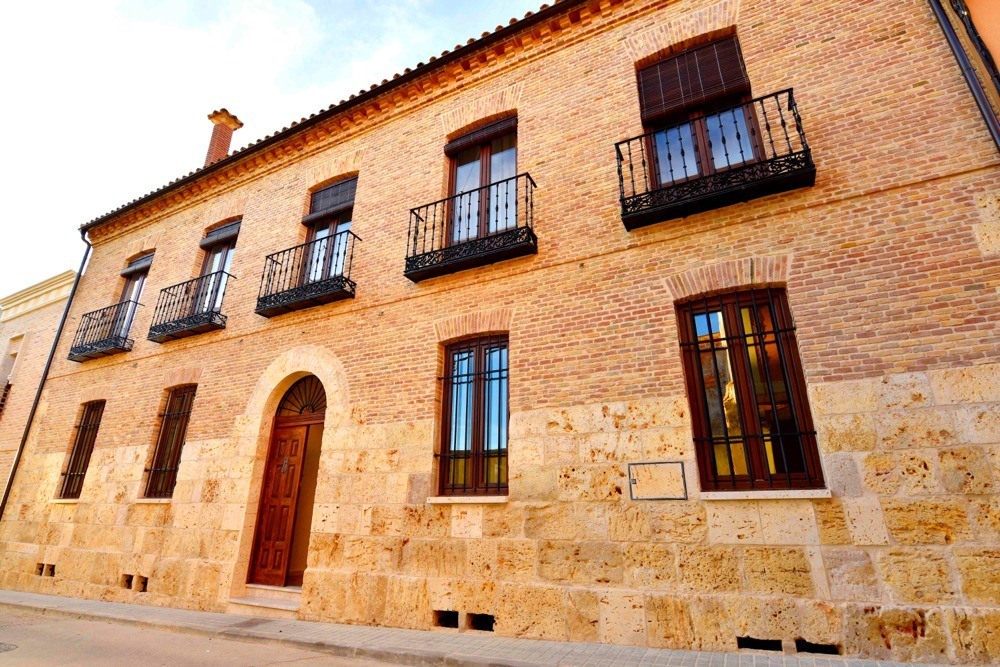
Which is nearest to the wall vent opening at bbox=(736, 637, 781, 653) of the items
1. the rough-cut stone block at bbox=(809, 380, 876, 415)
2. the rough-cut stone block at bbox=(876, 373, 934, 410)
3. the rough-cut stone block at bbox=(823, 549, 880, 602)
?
the rough-cut stone block at bbox=(823, 549, 880, 602)

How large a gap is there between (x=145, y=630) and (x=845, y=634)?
7.61 metres

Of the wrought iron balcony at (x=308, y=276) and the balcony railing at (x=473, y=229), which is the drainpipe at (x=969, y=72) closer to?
the balcony railing at (x=473, y=229)

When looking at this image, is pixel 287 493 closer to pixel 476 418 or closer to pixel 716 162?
pixel 476 418

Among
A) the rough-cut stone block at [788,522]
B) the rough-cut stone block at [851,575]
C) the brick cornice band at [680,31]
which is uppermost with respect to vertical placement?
the brick cornice band at [680,31]

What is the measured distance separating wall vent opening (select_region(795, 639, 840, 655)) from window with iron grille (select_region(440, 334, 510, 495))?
3045 millimetres

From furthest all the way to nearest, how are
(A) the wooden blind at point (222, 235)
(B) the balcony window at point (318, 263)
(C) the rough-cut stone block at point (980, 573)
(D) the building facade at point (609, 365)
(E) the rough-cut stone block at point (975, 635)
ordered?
1. (A) the wooden blind at point (222, 235)
2. (B) the balcony window at point (318, 263)
3. (D) the building facade at point (609, 365)
4. (C) the rough-cut stone block at point (980, 573)
5. (E) the rough-cut stone block at point (975, 635)

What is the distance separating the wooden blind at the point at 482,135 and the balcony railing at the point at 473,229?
3.01 ft

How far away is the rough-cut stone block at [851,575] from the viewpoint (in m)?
3.89

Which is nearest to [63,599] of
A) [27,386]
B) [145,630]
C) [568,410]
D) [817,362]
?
[145,630]

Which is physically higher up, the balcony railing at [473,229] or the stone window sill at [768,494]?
the balcony railing at [473,229]

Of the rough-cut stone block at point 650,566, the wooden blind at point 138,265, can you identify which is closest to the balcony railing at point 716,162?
the rough-cut stone block at point 650,566

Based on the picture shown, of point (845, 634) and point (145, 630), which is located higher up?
point (845, 634)

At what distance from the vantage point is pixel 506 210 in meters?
6.82

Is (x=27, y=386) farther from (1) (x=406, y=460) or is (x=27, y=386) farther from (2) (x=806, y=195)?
(2) (x=806, y=195)
